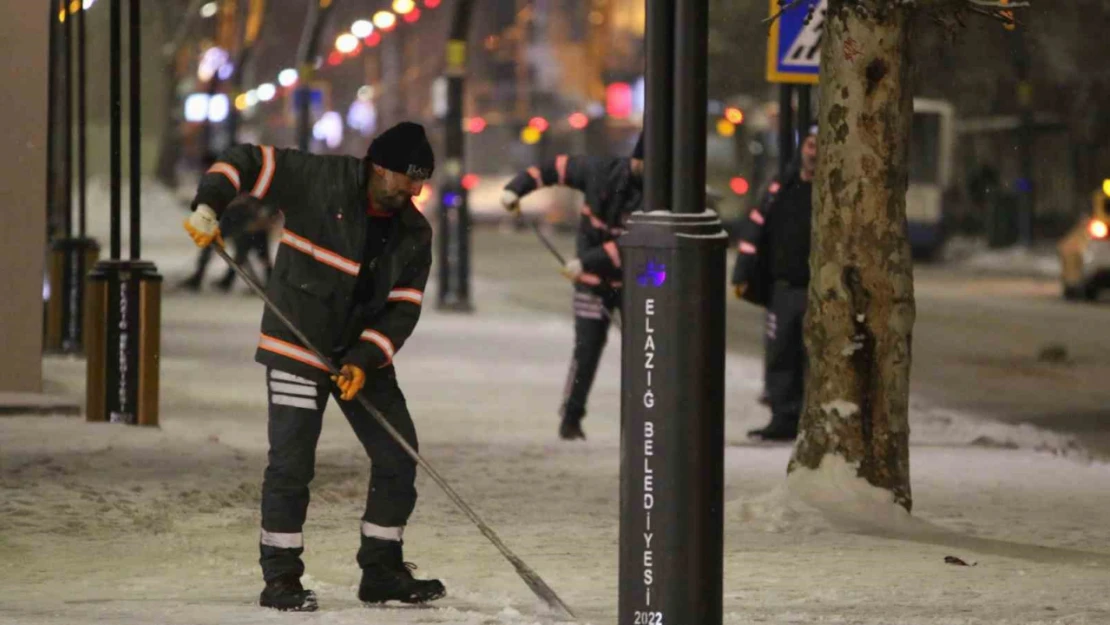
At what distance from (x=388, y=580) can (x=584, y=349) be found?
502cm

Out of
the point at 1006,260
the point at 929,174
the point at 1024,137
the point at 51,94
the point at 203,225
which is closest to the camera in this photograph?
the point at 203,225

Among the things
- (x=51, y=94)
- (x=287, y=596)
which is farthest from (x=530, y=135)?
(x=287, y=596)

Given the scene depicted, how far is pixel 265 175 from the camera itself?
708 cm

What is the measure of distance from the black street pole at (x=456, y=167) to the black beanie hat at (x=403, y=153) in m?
15.3

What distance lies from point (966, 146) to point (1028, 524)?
38.6m

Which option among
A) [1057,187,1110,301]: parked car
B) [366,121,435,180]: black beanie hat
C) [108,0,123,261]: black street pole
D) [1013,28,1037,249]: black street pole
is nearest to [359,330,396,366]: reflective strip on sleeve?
[366,121,435,180]: black beanie hat

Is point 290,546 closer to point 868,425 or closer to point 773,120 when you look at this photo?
point 868,425

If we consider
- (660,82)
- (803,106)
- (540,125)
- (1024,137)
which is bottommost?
(660,82)

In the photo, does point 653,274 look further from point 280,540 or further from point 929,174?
point 929,174

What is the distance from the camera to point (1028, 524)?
9266 millimetres

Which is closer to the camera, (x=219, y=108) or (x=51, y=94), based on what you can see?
(x=51, y=94)

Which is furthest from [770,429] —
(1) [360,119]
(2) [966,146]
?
(1) [360,119]

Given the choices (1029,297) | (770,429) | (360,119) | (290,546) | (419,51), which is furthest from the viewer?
(419,51)

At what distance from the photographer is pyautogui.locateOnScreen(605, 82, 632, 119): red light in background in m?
57.2
